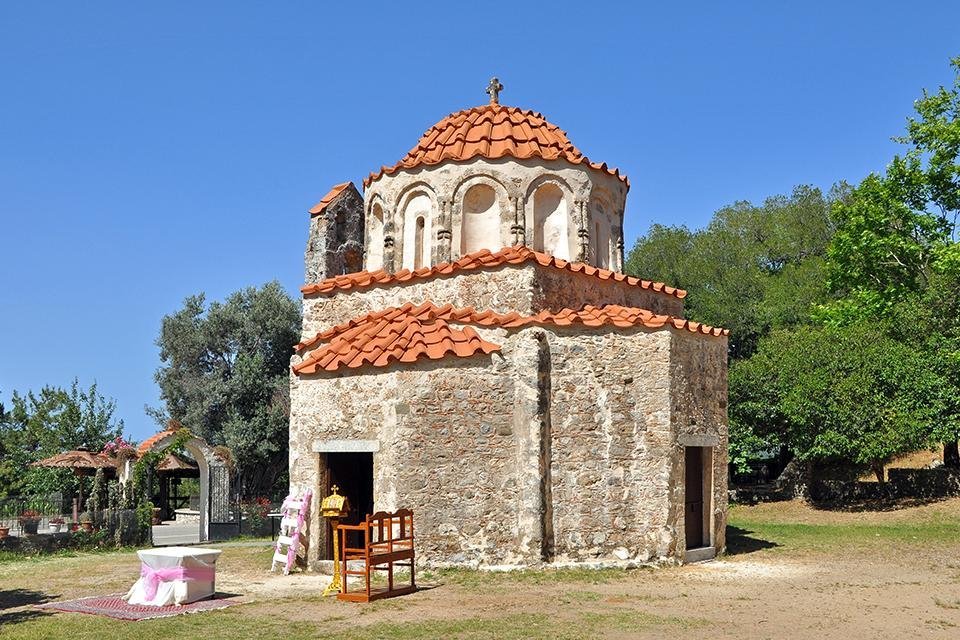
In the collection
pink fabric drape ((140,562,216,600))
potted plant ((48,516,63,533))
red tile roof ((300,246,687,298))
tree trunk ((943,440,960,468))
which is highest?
red tile roof ((300,246,687,298))

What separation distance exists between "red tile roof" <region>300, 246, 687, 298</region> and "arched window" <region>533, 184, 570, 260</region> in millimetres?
618

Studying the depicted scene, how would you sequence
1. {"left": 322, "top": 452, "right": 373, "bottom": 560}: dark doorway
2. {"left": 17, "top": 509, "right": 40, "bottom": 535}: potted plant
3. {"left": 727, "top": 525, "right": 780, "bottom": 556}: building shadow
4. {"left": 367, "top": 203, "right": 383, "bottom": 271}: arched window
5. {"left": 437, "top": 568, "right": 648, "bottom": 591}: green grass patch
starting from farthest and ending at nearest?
1. {"left": 17, "top": 509, "right": 40, "bottom": 535}: potted plant
2. {"left": 367, "top": 203, "right": 383, "bottom": 271}: arched window
3. {"left": 727, "top": 525, "right": 780, "bottom": 556}: building shadow
4. {"left": 322, "top": 452, "right": 373, "bottom": 560}: dark doorway
5. {"left": 437, "top": 568, "right": 648, "bottom": 591}: green grass patch

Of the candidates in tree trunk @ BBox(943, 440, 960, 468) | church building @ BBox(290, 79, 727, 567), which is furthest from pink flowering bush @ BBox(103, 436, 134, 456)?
tree trunk @ BBox(943, 440, 960, 468)

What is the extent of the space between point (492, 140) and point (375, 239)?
2.85 meters

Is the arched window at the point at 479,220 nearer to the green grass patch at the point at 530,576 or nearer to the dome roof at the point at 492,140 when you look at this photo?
the dome roof at the point at 492,140

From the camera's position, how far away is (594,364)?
12297 mm

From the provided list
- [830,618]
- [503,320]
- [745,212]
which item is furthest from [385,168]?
[745,212]

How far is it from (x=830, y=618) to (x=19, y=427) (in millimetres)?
32912

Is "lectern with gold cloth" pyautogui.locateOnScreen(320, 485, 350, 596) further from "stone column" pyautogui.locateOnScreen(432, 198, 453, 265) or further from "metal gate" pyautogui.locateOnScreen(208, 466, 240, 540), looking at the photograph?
"metal gate" pyautogui.locateOnScreen(208, 466, 240, 540)

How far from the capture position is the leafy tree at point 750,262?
31.9 meters

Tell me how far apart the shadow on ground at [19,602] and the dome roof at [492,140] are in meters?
8.74

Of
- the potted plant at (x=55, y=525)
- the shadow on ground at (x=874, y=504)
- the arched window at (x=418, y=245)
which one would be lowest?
the shadow on ground at (x=874, y=504)

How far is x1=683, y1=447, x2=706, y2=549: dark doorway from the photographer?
13.2 metres

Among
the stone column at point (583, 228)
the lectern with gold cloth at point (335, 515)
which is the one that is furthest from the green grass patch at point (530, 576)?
the stone column at point (583, 228)
